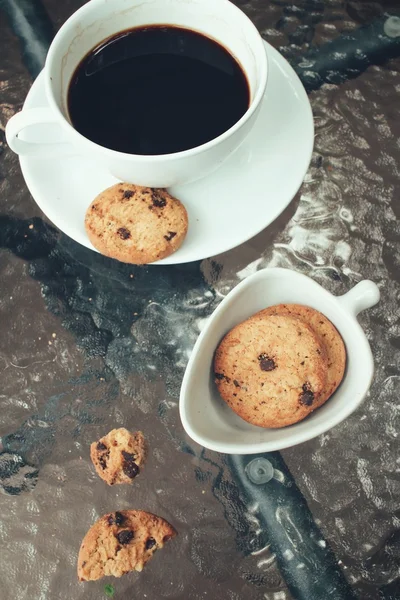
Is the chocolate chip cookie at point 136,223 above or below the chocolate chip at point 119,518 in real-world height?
above

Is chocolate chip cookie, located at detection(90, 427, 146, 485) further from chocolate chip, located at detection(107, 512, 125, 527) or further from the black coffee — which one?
the black coffee

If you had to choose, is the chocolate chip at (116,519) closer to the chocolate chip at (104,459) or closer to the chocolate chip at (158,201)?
the chocolate chip at (104,459)

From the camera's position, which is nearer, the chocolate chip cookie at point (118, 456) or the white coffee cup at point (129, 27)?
the white coffee cup at point (129, 27)

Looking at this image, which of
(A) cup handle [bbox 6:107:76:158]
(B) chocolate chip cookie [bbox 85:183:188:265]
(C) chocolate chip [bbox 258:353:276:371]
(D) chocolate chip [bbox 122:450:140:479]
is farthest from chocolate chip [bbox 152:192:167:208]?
(D) chocolate chip [bbox 122:450:140:479]

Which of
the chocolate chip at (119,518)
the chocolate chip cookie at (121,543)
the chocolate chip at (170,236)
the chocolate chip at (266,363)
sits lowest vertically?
the chocolate chip cookie at (121,543)

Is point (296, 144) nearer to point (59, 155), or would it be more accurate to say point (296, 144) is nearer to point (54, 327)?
point (59, 155)

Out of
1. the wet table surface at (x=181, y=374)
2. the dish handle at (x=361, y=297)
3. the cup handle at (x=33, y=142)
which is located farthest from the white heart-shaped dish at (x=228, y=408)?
the cup handle at (x=33, y=142)

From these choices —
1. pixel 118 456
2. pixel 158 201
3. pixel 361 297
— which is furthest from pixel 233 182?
pixel 118 456

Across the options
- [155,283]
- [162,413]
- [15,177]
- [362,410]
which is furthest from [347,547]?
[15,177]
